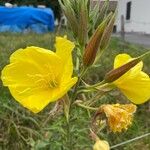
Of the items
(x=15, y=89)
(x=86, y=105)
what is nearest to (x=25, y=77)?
(x=15, y=89)

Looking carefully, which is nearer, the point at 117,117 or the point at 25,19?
the point at 117,117

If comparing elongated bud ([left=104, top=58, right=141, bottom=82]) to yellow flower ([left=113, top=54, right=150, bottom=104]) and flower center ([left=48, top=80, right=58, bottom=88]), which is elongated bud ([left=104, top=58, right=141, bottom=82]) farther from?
flower center ([left=48, top=80, right=58, bottom=88])

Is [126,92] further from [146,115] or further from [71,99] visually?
[146,115]

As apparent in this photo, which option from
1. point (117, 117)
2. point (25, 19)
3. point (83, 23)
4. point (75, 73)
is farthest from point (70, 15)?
point (25, 19)

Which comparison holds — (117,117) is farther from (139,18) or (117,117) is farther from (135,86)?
(139,18)

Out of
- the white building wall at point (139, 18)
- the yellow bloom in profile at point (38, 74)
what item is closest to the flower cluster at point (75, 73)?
the yellow bloom in profile at point (38, 74)

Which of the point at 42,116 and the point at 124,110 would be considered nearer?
the point at 124,110

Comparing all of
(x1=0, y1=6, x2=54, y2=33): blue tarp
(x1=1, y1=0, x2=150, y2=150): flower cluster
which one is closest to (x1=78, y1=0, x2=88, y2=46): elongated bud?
(x1=1, y1=0, x2=150, y2=150): flower cluster
